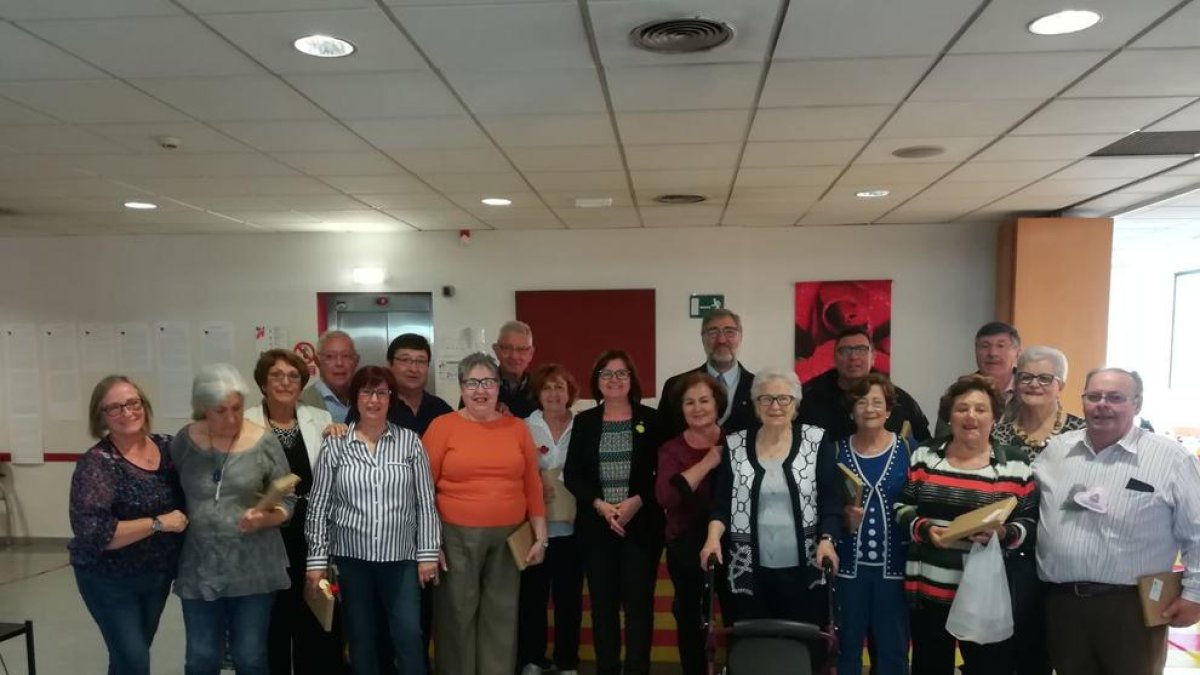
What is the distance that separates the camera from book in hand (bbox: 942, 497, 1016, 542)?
2.39 meters

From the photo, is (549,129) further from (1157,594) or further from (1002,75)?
(1157,594)

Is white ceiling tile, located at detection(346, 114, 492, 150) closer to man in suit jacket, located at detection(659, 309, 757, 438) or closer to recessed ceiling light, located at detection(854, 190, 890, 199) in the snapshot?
man in suit jacket, located at detection(659, 309, 757, 438)

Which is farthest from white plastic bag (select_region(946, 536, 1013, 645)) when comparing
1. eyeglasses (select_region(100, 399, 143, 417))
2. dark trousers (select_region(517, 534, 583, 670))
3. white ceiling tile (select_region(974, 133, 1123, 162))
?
eyeglasses (select_region(100, 399, 143, 417))

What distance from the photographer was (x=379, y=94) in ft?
9.45

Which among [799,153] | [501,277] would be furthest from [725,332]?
[501,277]

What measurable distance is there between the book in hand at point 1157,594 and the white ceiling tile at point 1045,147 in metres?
2.14

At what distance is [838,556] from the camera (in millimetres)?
2736

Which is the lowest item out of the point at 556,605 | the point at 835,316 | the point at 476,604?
the point at 556,605

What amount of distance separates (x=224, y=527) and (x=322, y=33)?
1808 mm

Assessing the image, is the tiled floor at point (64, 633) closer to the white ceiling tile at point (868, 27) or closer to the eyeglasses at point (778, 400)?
the eyeglasses at point (778, 400)

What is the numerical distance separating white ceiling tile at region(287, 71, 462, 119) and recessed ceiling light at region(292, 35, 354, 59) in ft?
0.62

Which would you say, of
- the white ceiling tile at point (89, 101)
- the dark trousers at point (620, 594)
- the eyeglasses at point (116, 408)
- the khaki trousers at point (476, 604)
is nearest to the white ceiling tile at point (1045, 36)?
the dark trousers at point (620, 594)

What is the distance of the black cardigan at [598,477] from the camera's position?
316 centimetres

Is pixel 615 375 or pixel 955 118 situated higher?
pixel 955 118
